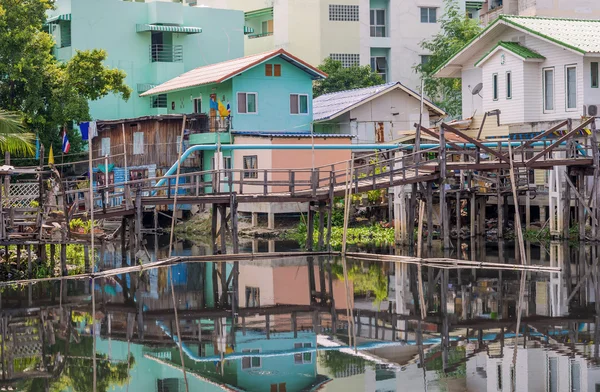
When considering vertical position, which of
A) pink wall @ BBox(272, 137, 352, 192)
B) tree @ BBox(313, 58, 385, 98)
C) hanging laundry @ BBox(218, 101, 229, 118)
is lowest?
pink wall @ BBox(272, 137, 352, 192)

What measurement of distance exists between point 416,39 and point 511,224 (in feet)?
87.7

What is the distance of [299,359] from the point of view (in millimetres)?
21578

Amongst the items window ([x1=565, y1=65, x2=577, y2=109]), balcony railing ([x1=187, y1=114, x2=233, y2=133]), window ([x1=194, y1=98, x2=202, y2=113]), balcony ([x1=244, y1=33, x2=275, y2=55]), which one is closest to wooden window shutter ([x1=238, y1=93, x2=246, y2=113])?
balcony railing ([x1=187, y1=114, x2=233, y2=133])

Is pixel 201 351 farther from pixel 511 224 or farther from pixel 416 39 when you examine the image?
pixel 416 39

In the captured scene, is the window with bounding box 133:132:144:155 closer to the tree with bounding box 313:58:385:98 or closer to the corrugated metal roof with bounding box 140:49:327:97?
the corrugated metal roof with bounding box 140:49:327:97

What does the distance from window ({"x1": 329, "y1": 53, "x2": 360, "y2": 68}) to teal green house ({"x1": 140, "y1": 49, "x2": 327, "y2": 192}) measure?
47.5 ft

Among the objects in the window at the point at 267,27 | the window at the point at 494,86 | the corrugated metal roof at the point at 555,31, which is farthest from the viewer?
the window at the point at 267,27

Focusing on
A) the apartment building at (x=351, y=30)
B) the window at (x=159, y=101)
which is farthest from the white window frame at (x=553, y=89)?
the apartment building at (x=351, y=30)

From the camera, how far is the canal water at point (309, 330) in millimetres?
19875

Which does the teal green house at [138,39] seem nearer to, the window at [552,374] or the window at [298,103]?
the window at [298,103]

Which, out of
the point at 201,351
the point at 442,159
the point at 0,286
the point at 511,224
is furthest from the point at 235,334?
the point at 511,224

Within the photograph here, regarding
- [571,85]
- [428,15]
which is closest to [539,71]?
[571,85]

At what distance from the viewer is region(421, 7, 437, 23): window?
69.2 m

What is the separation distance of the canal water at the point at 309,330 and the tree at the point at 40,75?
14772 millimetres
